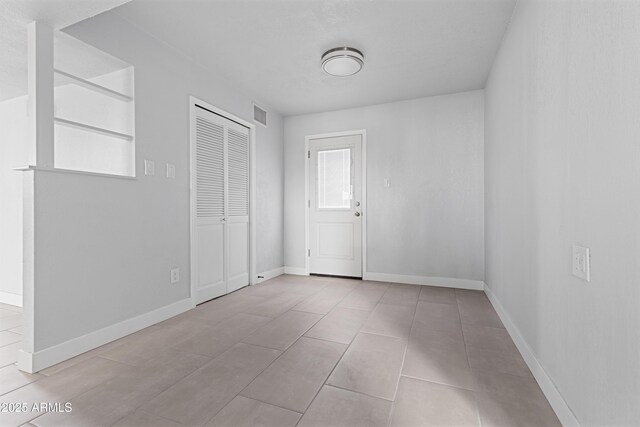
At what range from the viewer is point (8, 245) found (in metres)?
3.40

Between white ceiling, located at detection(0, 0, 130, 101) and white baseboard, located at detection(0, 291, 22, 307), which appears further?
white baseboard, located at detection(0, 291, 22, 307)

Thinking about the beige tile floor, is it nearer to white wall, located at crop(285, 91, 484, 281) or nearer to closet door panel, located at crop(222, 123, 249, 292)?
closet door panel, located at crop(222, 123, 249, 292)

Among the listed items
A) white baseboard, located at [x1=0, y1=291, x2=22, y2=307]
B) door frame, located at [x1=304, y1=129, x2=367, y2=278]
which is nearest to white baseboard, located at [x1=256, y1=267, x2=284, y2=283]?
door frame, located at [x1=304, y1=129, x2=367, y2=278]

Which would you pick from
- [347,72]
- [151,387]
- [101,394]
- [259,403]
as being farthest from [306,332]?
[347,72]

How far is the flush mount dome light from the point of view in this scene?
2.78m

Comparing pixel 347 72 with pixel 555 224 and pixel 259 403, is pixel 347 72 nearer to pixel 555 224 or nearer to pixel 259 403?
pixel 555 224

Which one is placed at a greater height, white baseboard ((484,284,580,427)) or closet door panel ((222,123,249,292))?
closet door panel ((222,123,249,292))

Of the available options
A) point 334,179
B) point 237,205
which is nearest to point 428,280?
point 334,179

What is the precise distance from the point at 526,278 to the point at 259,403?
5.98 ft

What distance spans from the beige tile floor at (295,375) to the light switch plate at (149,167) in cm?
132

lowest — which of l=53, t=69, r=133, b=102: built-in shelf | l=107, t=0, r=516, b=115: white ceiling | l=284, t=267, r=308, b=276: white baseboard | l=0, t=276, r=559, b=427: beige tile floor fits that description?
l=0, t=276, r=559, b=427: beige tile floor

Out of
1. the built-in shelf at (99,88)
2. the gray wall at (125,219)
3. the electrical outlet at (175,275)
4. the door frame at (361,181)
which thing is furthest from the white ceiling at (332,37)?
the electrical outlet at (175,275)

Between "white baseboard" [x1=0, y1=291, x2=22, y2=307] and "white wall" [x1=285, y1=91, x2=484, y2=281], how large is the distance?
13.6ft

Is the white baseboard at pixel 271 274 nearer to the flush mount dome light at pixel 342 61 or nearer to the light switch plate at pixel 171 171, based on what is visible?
the light switch plate at pixel 171 171
